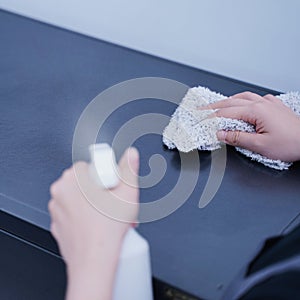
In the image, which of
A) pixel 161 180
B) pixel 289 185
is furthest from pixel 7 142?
pixel 289 185

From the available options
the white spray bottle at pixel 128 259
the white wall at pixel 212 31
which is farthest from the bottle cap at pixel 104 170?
the white wall at pixel 212 31

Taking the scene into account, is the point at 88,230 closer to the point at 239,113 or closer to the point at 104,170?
the point at 104,170

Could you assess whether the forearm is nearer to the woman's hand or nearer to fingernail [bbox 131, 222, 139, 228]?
fingernail [bbox 131, 222, 139, 228]

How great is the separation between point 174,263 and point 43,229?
166 mm

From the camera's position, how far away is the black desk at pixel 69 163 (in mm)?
649

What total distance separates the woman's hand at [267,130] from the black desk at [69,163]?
3 cm

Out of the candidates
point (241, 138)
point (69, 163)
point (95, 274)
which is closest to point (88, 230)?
Answer: point (95, 274)

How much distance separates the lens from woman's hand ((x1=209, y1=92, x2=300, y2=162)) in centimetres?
78

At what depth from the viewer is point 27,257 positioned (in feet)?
2.41

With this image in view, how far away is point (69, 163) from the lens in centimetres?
77

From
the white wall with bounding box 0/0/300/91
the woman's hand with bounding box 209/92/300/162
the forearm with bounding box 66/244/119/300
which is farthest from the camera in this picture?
the white wall with bounding box 0/0/300/91

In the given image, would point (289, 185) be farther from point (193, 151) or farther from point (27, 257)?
point (27, 257)

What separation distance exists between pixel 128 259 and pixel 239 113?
32 centimetres

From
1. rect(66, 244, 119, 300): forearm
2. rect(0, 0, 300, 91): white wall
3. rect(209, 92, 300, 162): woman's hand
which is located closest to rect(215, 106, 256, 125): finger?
rect(209, 92, 300, 162): woman's hand
